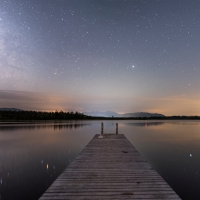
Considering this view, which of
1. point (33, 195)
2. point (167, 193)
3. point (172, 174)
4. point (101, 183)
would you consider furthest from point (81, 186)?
point (172, 174)

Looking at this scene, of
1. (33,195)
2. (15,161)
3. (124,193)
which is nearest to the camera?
(124,193)

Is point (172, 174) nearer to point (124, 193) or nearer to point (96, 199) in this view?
point (124, 193)

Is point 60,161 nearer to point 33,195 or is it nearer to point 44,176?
point 44,176

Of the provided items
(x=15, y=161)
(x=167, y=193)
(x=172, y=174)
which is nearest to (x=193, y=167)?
(x=172, y=174)

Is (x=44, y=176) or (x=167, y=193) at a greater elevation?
(x=167, y=193)

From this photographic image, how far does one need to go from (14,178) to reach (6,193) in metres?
1.76

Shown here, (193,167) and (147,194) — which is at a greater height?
(147,194)

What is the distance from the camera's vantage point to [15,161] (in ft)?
→ 38.4

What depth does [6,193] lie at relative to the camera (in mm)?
6695

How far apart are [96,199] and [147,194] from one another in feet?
4.23

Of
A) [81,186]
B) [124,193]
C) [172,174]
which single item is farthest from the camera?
[172,174]

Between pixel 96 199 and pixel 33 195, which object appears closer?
pixel 96 199

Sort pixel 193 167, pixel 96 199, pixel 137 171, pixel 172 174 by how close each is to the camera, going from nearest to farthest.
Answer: pixel 96 199 < pixel 137 171 < pixel 172 174 < pixel 193 167

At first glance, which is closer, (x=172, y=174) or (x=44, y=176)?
(x=44, y=176)
